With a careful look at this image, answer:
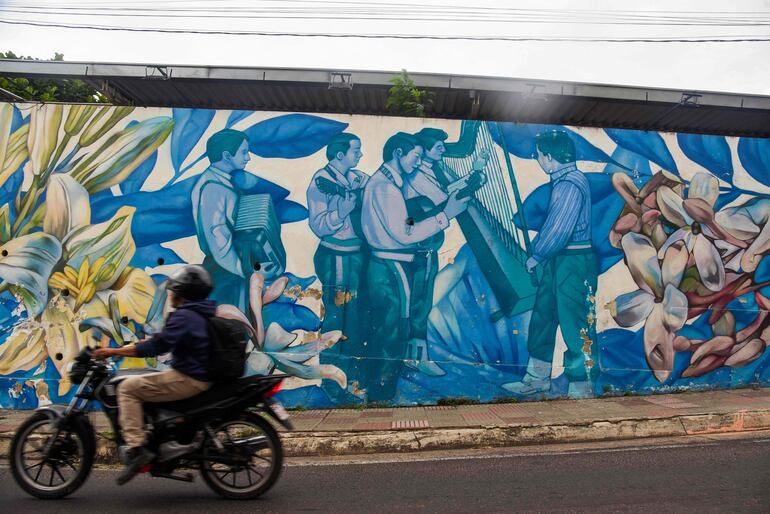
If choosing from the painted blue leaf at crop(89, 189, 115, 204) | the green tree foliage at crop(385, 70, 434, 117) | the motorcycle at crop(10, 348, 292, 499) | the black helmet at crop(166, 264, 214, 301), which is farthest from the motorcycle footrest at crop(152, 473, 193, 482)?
the green tree foliage at crop(385, 70, 434, 117)

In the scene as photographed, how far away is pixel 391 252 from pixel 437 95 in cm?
297

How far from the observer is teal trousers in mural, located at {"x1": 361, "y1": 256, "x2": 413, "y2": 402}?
7.98 metres

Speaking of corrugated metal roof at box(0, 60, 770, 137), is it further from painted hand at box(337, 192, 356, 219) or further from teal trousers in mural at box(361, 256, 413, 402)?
teal trousers in mural at box(361, 256, 413, 402)

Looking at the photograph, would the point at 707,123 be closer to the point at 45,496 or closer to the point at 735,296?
the point at 735,296

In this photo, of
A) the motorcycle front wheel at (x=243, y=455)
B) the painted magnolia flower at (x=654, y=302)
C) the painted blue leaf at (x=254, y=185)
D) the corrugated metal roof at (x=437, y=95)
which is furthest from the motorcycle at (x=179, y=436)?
the corrugated metal roof at (x=437, y=95)

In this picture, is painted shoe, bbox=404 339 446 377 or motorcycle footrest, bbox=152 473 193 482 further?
painted shoe, bbox=404 339 446 377

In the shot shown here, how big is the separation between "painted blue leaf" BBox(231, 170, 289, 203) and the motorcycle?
4.34 metres

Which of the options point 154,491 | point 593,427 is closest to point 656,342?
point 593,427

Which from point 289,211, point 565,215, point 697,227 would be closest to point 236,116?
point 289,211

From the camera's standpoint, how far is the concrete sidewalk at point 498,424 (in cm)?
607

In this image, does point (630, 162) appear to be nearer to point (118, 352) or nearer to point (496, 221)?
point (496, 221)

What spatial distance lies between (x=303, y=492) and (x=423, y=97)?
642cm

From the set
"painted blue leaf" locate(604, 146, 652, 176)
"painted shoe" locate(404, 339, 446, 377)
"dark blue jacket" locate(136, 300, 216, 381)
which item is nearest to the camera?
"dark blue jacket" locate(136, 300, 216, 381)

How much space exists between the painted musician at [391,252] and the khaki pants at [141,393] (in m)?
4.22
